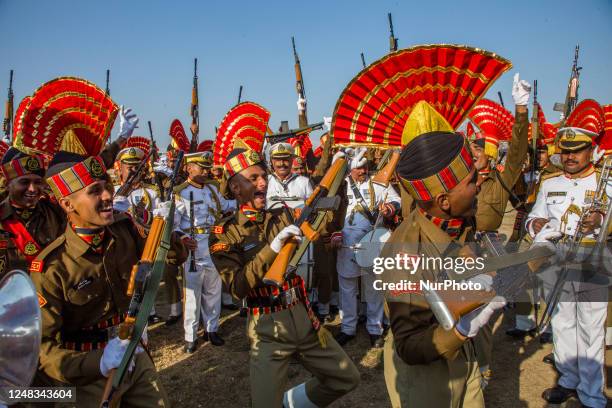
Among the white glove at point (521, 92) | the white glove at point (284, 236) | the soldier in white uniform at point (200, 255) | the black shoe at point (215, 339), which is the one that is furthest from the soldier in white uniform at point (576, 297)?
the soldier in white uniform at point (200, 255)

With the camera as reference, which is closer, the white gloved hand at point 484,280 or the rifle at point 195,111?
the white gloved hand at point 484,280

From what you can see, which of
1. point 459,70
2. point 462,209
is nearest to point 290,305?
point 462,209

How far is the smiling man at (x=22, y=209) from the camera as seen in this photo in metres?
4.53

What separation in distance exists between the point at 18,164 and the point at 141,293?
9.96ft

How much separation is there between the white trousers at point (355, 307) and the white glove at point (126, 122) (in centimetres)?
386

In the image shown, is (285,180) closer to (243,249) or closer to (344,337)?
(344,337)

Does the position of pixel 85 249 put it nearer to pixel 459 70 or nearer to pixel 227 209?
pixel 459 70

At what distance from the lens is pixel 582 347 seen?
4.46m

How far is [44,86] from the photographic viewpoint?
4.12m

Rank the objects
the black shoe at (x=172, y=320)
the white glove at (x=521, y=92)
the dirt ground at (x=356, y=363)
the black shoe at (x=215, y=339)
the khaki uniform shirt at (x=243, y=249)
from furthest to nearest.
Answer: the black shoe at (x=172, y=320)
the black shoe at (x=215, y=339)
the dirt ground at (x=356, y=363)
the white glove at (x=521, y=92)
the khaki uniform shirt at (x=243, y=249)

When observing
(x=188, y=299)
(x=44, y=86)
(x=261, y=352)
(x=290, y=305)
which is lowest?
(x=188, y=299)

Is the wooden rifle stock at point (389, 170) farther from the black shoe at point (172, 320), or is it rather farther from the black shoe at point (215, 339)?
the black shoe at point (172, 320)

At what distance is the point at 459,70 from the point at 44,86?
4086 mm

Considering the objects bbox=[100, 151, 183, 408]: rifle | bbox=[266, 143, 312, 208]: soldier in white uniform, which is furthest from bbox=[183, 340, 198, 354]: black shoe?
bbox=[100, 151, 183, 408]: rifle
